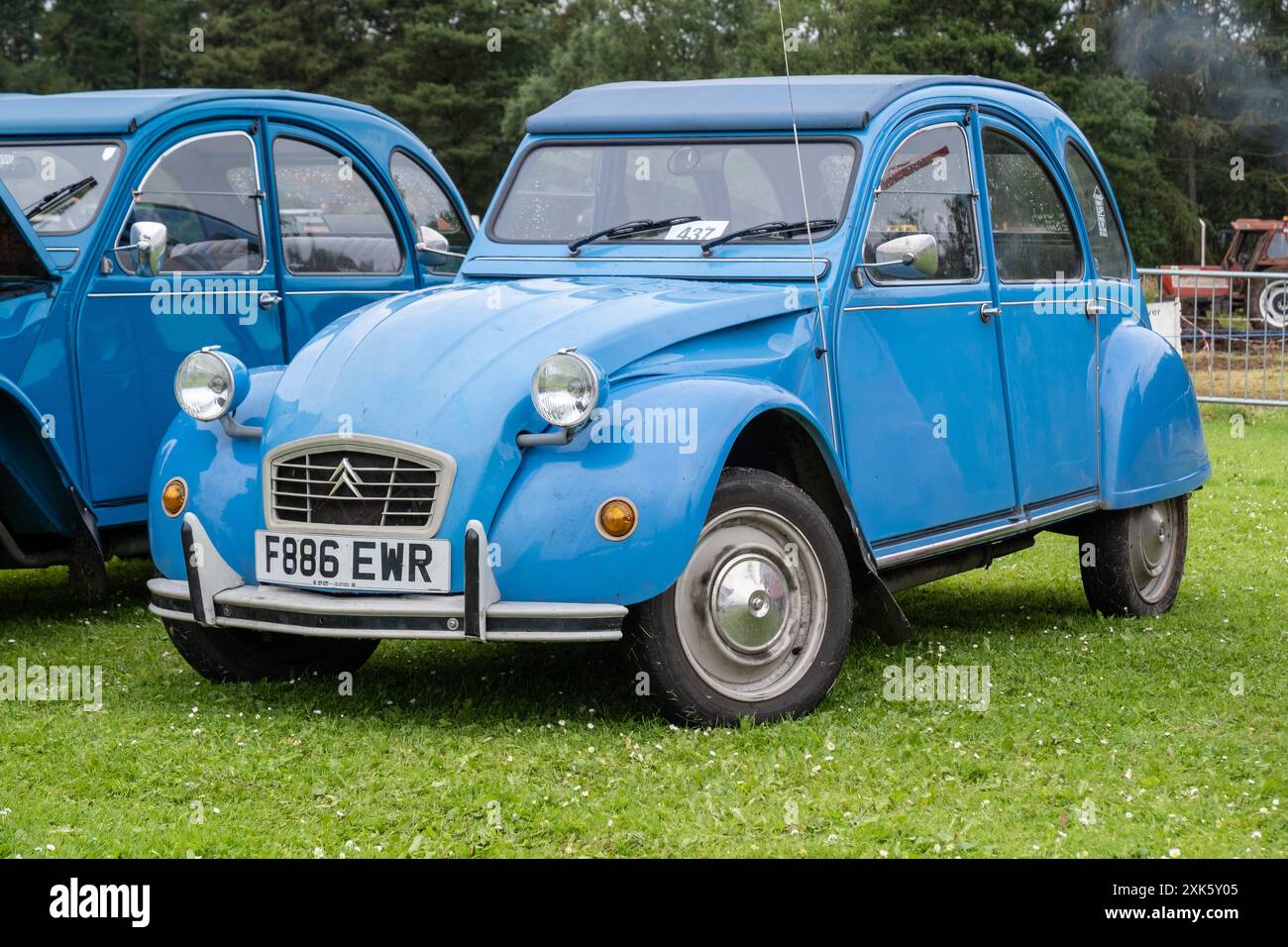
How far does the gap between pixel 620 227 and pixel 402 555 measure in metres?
1.97

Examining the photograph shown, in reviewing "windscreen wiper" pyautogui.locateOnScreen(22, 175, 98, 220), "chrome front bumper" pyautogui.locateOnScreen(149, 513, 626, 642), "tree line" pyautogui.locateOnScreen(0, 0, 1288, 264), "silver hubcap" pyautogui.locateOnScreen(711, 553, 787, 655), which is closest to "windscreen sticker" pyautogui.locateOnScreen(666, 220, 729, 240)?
"silver hubcap" pyautogui.locateOnScreen(711, 553, 787, 655)

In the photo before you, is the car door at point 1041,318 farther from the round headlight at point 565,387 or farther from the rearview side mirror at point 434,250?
the rearview side mirror at point 434,250

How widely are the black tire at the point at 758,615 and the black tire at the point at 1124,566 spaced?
249 centimetres

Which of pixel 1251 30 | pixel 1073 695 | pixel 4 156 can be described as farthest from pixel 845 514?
pixel 1251 30

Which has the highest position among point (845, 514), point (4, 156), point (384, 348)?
point (4, 156)

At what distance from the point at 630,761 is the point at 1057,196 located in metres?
3.81

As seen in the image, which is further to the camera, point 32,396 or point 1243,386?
point 1243,386

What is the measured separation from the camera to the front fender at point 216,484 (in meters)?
5.68

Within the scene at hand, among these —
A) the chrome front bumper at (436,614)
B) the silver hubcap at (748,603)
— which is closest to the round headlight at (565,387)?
the chrome front bumper at (436,614)

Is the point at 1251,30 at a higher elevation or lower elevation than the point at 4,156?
higher

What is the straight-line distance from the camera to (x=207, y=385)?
235 inches

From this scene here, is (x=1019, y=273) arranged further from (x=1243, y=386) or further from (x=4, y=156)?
(x=1243, y=386)

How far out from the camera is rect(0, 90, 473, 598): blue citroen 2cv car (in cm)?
746

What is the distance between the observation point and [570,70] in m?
48.0
